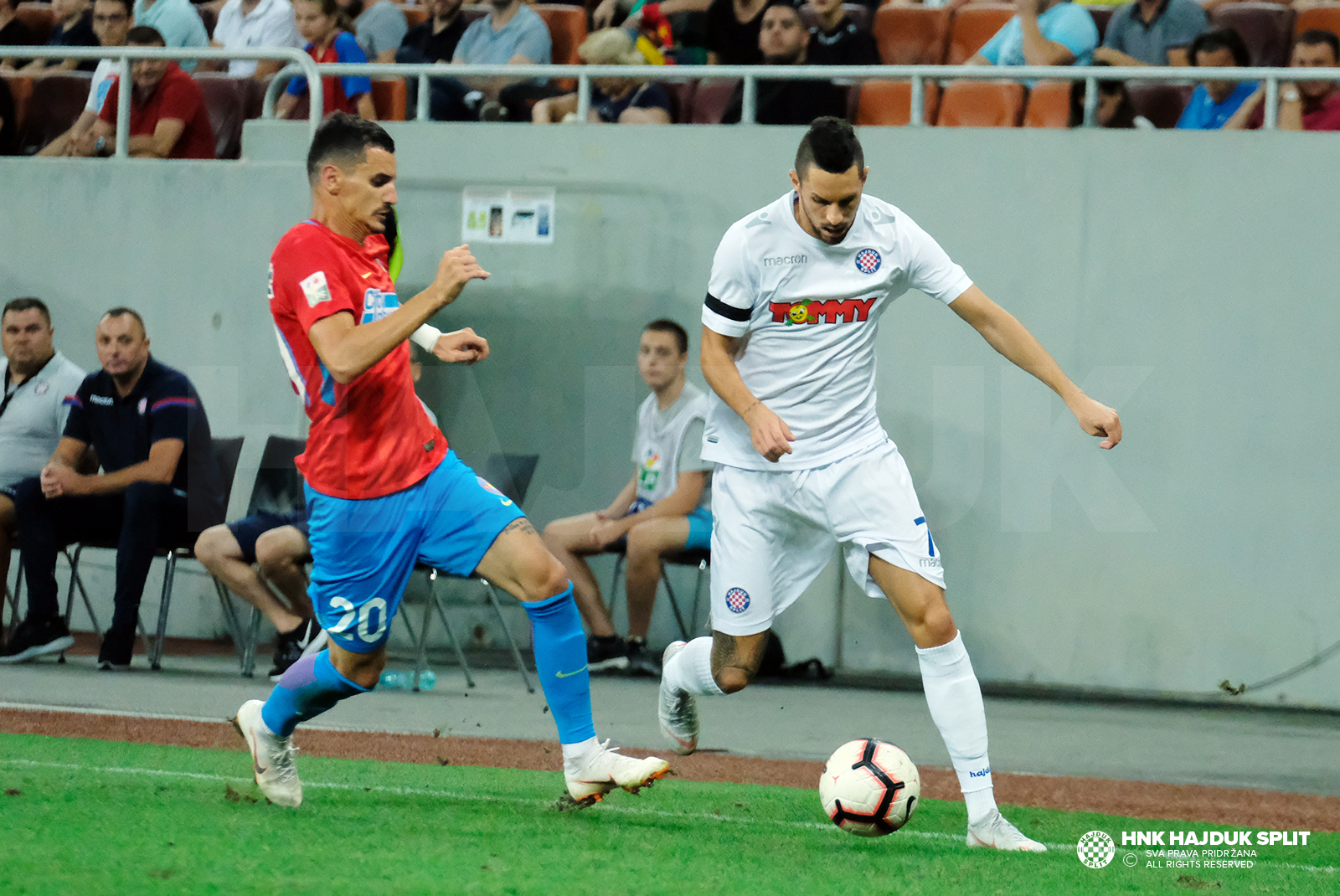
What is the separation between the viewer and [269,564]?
7934 mm

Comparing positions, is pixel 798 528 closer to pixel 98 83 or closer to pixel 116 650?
pixel 116 650

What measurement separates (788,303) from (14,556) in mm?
7388

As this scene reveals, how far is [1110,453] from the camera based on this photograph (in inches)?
336

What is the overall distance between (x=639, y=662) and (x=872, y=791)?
413cm

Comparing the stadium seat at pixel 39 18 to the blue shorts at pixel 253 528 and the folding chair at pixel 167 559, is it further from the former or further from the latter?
the blue shorts at pixel 253 528

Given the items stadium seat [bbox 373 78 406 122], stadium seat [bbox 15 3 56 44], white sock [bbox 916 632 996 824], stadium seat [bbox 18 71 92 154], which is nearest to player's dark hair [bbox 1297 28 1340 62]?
white sock [bbox 916 632 996 824]

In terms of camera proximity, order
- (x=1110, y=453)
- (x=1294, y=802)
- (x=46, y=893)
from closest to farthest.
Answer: (x=46, y=893) < (x=1294, y=802) < (x=1110, y=453)

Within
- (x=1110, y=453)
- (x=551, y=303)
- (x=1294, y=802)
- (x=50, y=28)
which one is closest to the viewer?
(x=1294, y=802)

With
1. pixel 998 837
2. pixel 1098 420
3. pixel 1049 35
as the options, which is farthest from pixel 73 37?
pixel 998 837

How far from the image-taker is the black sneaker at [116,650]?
815cm

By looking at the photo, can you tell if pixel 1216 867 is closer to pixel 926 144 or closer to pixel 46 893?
pixel 46 893

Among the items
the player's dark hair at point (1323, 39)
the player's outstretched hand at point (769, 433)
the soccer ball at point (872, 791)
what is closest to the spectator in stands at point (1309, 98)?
the player's dark hair at point (1323, 39)

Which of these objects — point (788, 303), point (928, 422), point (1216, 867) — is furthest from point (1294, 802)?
point (928, 422)

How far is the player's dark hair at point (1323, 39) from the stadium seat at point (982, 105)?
1684 millimetres
